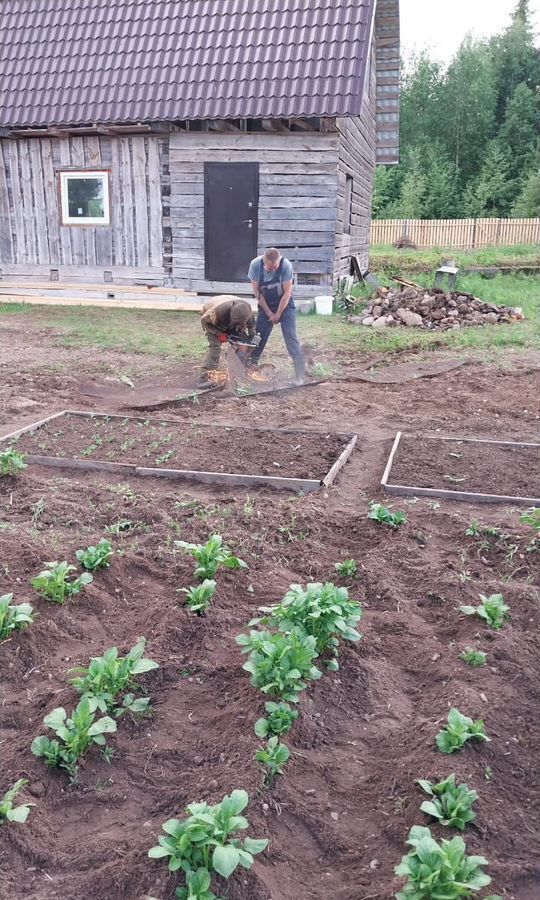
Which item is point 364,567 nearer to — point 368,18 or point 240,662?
point 240,662

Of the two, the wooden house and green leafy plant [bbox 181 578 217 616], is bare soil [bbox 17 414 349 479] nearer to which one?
green leafy plant [bbox 181 578 217 616]

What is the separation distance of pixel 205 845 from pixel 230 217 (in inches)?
484

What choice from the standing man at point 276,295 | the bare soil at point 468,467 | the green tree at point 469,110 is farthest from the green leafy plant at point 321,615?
the green tree at point 469,110

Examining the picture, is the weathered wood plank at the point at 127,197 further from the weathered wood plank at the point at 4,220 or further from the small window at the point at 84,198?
the weathered wood plank at the point at 4,220

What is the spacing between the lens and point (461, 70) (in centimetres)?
5078

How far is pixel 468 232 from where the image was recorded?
102 ft

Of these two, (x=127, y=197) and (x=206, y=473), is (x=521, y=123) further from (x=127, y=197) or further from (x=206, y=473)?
(x=206, y=473)

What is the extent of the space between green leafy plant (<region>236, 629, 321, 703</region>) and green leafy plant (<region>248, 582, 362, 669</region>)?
0.51 ft

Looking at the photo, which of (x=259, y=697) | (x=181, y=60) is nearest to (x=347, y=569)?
(x=259, y=697)

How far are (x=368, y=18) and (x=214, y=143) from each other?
10.8 ft

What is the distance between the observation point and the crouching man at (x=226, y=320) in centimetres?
786

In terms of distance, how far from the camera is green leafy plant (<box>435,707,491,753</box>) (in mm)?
2656

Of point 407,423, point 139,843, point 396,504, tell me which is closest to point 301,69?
point 407,423

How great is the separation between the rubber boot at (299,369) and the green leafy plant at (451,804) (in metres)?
6.34
